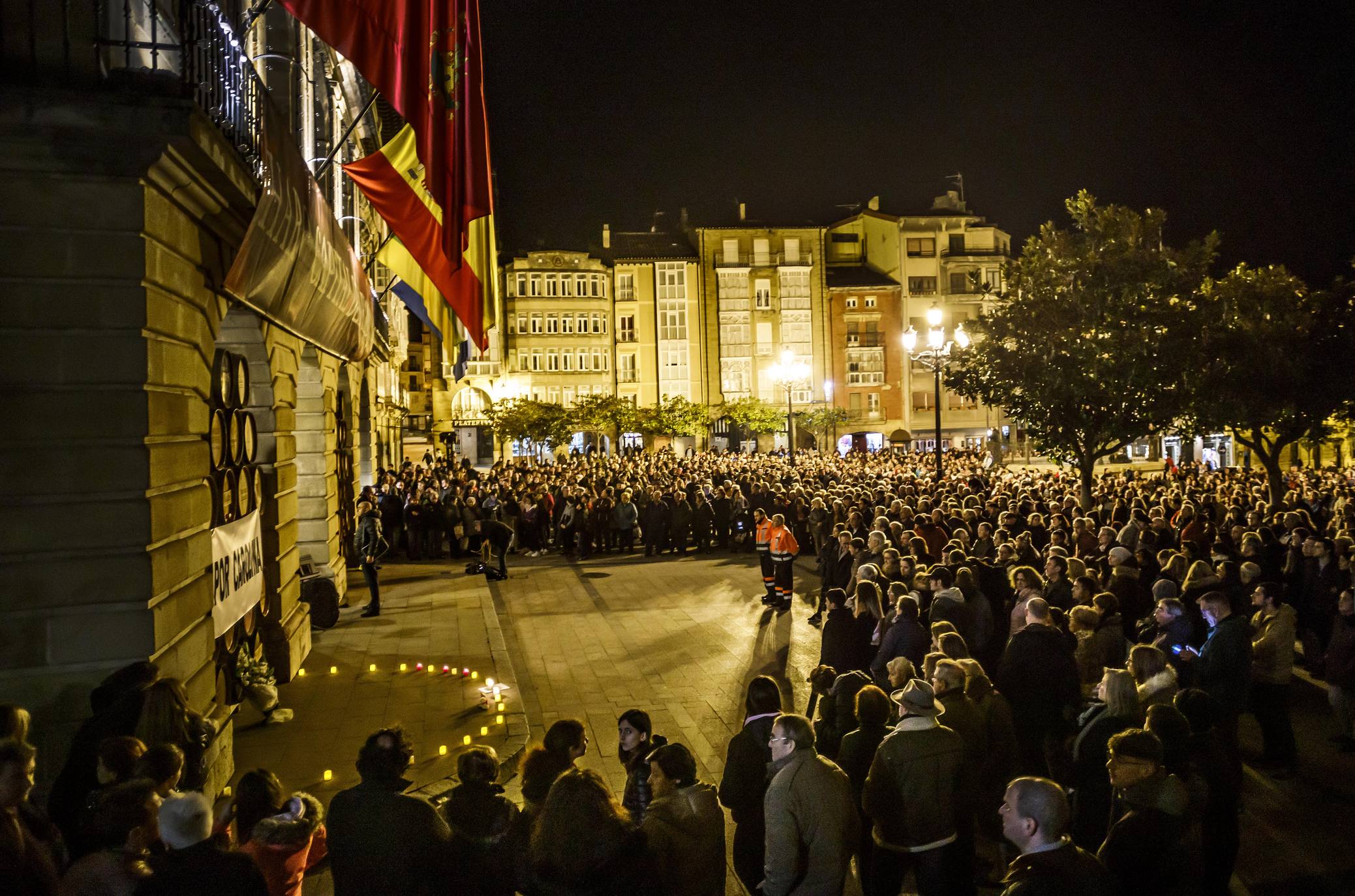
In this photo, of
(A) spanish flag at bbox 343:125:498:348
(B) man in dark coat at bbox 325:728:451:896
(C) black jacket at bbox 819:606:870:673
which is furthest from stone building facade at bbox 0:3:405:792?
(C) black jacket at bbox 819:606:870:673

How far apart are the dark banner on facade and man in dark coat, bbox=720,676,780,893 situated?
476 cm

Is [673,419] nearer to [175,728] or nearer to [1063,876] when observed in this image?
[175,728]

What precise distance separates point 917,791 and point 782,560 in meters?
10.2

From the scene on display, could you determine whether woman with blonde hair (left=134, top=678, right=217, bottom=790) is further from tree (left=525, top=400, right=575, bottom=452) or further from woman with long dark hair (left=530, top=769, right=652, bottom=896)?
tree (left=525, top=400, right=575, bottom=452)

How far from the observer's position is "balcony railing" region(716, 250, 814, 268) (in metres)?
69.0

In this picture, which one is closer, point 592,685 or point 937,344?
point 592,685

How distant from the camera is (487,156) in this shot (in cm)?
1036

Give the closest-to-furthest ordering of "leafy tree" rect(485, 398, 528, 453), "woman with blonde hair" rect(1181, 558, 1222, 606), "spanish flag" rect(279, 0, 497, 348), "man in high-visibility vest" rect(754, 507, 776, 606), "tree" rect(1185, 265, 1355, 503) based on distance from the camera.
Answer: "spanish flag" rect(279, 0, 497, 348), "woman with blonde hair" rect(1181, 558, 1222, 606), "man in high-visibility vest" rect(754, 507, 776, 606), "tree" rect(1185, 265, 1355, 503), "leafy tree" rect(485, 398, 528, 453)

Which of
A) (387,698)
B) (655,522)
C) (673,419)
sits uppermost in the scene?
(673,419)

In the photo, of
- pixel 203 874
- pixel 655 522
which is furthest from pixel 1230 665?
pixel 655 522

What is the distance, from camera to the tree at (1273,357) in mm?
20750

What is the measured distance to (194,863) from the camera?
3172 mm

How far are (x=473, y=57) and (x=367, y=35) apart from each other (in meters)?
3.17

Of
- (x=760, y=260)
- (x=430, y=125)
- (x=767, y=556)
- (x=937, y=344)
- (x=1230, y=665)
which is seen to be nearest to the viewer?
(x=1230, y=665)
